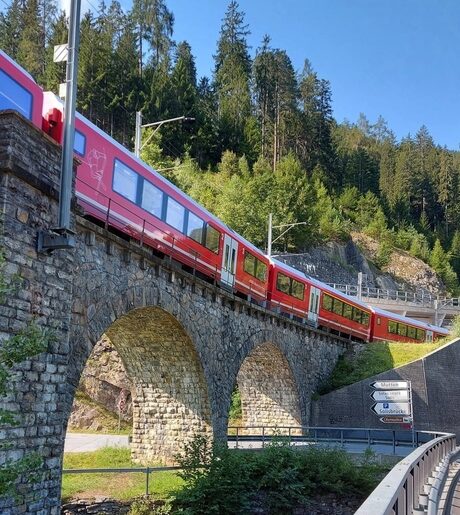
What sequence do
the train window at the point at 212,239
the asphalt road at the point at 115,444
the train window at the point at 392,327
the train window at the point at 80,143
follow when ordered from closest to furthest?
1. the train window at the point at 80,143
2. the train window at the point at 212,239
3. the asphalt road at the point at 115,444
4. the train window at the point at 392,327

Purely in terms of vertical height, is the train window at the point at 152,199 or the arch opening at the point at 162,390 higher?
the train window at the point at 152,199

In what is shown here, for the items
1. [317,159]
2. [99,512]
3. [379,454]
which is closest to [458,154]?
[317,159]

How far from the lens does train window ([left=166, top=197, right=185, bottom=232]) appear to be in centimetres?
1695

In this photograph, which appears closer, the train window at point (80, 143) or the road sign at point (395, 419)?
the train window at point (80, 143)

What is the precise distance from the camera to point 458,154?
106 m

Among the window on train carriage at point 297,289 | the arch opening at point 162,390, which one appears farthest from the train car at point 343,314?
the arch opening at point 162,390

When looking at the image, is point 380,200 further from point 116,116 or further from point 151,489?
point 151,489

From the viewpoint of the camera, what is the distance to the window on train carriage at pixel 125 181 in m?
14.6

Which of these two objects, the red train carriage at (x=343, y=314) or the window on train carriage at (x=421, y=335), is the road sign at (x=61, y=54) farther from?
the window on train carriage at (x=421, y=335)

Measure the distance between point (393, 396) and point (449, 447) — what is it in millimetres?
2709

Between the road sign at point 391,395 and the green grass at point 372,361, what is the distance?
1200 centimetres

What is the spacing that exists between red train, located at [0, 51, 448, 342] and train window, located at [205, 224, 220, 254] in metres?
0.03

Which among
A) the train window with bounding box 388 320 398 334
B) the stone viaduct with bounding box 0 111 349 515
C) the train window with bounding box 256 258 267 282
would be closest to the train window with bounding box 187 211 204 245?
the stone viaduct with bounding box 0 111 349 515

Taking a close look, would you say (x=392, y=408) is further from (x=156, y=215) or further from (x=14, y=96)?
(x=14, y=96)
